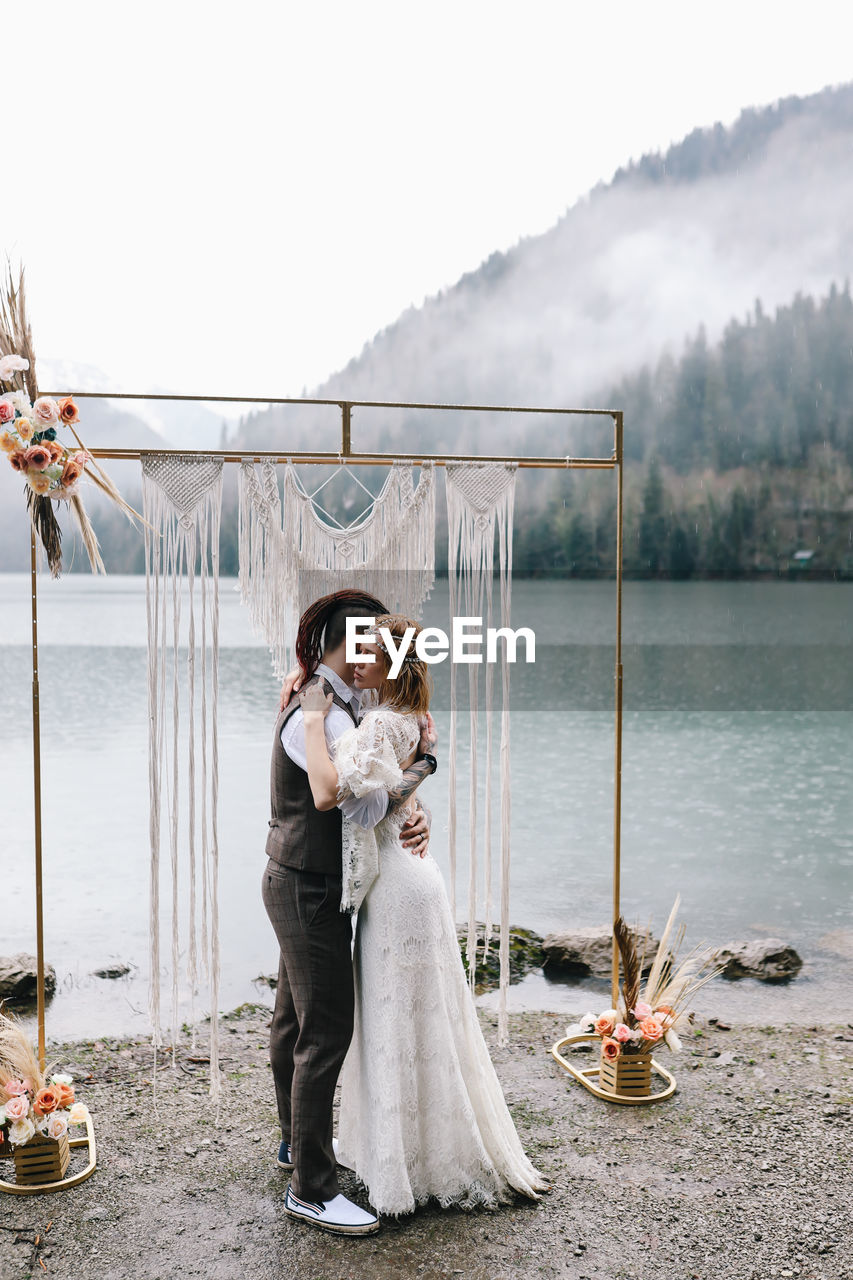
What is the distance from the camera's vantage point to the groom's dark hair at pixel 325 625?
109 inches

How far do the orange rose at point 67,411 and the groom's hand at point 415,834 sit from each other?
1.49 meters

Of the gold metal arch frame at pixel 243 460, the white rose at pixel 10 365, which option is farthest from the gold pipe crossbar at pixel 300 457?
the white rose at pixel 10 365

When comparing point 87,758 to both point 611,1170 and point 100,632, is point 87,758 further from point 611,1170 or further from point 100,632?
point 100,632

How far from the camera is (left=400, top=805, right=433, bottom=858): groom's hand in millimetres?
2764

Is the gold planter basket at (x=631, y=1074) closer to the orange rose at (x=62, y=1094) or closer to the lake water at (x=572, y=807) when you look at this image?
the orange rose at (x=62, y=1094)

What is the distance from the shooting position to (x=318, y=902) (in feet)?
8.84

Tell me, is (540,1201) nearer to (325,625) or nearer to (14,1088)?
(14,1088)

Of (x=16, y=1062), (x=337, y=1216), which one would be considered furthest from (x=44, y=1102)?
(x=337, y=1216)

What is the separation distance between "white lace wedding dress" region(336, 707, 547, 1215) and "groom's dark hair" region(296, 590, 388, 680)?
9.5 inches

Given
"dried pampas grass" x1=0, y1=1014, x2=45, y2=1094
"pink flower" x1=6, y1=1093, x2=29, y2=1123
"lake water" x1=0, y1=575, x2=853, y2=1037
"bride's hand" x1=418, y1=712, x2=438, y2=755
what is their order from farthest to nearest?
"lake water" x1=0, y1=575, x2=853, y2=1037, "dried pampas grass" x1=0, y1=1014, x2=45, y2=1094, "pink flower" x1=6, y1=1093, x2=29, y2=1123, "bride's hand" x1=418, y1=712, x2=438, y2=755

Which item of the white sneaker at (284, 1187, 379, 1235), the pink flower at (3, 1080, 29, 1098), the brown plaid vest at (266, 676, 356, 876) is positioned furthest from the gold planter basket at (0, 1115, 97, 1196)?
the brown plaid vest at (266, 676, 356, 876)

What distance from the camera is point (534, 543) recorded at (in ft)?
141

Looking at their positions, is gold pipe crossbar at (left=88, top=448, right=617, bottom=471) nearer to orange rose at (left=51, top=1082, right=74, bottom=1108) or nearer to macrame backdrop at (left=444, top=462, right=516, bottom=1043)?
macrame backdrop at (left=444, top=462, right=516, bottom=1043)

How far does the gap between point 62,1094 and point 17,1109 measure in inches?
4.9
